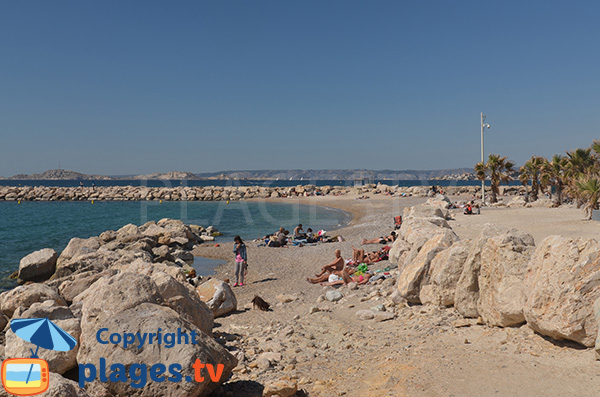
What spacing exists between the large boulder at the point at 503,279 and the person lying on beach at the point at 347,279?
5.43 metres

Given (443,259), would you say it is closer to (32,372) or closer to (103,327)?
(103,327)

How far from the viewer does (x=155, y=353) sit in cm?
486

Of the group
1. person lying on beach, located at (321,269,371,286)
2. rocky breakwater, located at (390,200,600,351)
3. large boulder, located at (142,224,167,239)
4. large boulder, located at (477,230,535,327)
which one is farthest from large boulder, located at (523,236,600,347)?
large boulder, located at (142,224,167,239)

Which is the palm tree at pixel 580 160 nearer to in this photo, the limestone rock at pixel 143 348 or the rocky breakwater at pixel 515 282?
the rocky breakwater at pixel 515 282

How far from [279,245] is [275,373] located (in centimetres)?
1653

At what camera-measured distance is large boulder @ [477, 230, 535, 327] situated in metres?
6.03

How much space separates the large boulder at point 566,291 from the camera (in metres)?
4.99

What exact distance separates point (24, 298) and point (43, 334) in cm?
420

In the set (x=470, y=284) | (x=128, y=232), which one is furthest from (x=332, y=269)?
(x=128, y=232)

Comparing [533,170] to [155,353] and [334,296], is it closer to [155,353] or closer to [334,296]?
[334,296]

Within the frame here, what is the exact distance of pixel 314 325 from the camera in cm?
891

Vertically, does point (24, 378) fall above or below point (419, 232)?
below

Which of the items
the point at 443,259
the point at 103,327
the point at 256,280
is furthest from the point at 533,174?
the point at 103,327

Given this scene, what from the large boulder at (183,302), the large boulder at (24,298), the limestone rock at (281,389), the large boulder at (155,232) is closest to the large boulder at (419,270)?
the limestone rock at (281,389)
